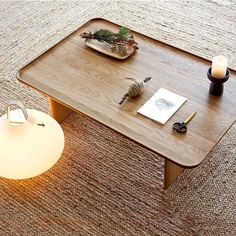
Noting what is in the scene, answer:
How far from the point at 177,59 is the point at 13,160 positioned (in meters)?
0.80

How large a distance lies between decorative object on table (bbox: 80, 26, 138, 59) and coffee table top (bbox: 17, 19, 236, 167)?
0.03m

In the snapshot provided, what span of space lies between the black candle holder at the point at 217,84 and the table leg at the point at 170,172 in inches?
12.7

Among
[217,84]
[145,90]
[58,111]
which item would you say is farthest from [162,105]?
[58,111]

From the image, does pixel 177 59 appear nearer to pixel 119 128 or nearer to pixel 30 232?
pixel 119 128

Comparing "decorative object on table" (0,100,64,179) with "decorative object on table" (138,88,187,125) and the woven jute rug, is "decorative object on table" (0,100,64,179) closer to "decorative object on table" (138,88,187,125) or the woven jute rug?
the woven jute rug

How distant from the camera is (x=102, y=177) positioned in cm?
212

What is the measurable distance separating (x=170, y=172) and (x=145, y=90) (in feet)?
1.10

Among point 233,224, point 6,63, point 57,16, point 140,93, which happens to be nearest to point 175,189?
point 233,224

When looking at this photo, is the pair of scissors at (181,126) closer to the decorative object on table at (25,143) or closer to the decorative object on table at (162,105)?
the decorative object on table at (162,105)

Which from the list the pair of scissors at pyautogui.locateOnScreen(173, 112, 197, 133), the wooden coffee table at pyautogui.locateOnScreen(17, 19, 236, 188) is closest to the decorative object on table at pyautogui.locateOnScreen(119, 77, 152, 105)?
the wooden coffee table at pyautogui.locateOnScreen(17, 19, 236, 188)

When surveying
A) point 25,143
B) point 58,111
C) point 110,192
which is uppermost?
point 25,143

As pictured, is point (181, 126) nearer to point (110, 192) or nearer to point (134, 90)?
point (134, 90)

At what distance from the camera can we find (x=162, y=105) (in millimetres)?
1986

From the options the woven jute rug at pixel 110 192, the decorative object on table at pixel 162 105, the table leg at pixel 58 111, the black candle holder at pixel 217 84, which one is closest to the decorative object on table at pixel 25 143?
the woven jute rug at pixel 110 192
